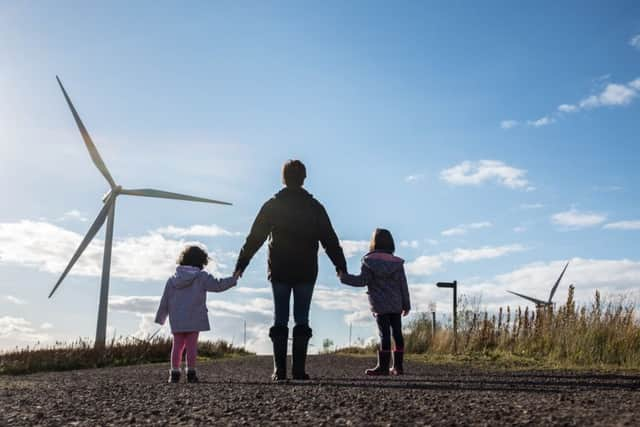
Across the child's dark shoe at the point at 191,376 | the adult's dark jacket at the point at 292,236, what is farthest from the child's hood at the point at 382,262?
the child's dark shoe at the point at 191,376

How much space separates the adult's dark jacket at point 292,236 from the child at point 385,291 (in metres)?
0.94

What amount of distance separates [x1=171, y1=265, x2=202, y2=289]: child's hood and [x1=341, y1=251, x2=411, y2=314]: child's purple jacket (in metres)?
2.10

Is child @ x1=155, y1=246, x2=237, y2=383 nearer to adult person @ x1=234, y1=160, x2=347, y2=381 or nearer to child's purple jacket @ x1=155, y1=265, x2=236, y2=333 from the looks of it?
child's purple jacket @ x1=155, y1=265, x2=236, y2=333

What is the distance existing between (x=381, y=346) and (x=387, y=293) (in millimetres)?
717

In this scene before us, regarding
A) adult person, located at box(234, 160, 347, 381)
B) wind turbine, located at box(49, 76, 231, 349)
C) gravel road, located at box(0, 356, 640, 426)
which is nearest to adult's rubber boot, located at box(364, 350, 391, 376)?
adult person, located at box(234, 160, 347, 381)

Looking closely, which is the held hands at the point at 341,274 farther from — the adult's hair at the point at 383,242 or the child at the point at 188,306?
the child at the point at 188,306

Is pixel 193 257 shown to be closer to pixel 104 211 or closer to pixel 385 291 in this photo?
pixel 385 291

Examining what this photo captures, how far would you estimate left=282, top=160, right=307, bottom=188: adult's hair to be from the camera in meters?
8.45

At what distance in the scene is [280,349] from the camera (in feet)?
26.0

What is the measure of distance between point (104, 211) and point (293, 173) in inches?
689

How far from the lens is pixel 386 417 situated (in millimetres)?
4656

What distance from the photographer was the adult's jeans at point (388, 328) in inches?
364

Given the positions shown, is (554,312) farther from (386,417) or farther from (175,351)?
(386,417)

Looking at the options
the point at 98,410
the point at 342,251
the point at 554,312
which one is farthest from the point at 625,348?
the point at 98,410
